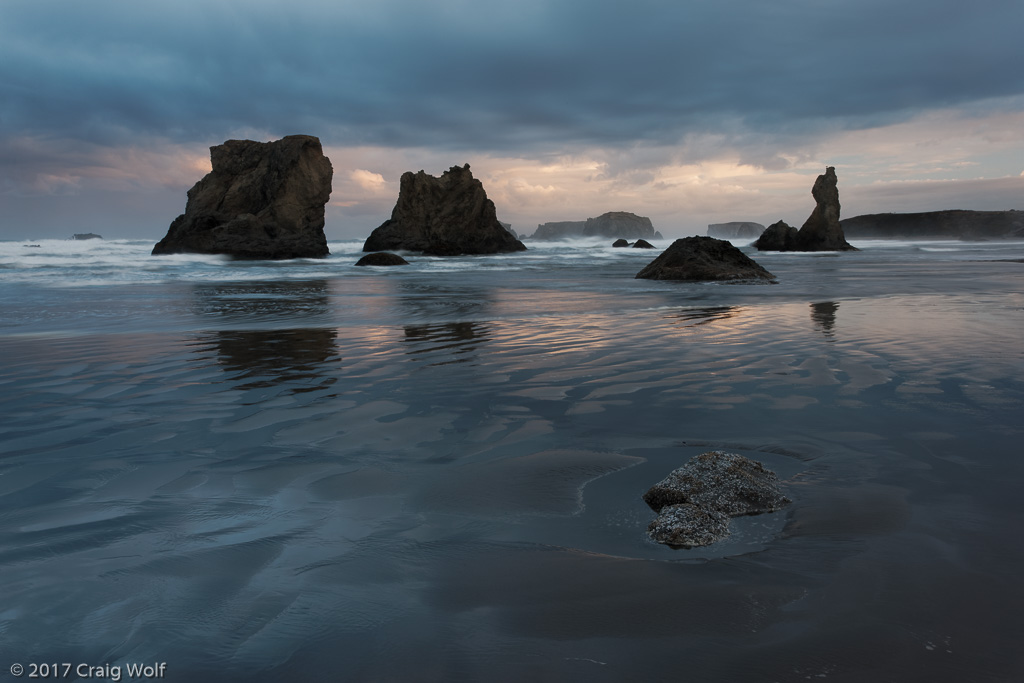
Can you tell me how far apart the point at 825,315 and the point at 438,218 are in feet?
154

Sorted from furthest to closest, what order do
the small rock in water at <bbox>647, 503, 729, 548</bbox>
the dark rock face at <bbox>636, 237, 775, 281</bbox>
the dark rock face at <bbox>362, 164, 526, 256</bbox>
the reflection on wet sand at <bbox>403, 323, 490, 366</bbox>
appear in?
the dark rock face at <bbox>362, 164, 526, 256</bbox> → the dark rock face at <bbox>636, 237, 775, 281</bbox> → the reflection on wet sand at <bbox>403, 323, 490, 366</bbox> → the small rock in water at <bbox>647, 503, 729, 548</bbox>

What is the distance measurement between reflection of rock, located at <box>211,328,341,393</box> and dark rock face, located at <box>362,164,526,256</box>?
1759 inches

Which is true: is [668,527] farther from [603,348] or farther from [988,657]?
[603,348]

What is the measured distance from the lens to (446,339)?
7.49m

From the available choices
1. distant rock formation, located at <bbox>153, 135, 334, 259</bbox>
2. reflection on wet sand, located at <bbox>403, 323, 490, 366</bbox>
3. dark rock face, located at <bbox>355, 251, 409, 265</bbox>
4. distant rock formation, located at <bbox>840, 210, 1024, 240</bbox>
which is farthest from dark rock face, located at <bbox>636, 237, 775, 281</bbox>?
distant rock formation, located at <bbox>840, 210, 1024, 240</bbox>

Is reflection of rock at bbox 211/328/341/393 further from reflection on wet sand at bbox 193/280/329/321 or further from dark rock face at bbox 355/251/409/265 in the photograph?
dark rock face at bbox 355/251/409/265

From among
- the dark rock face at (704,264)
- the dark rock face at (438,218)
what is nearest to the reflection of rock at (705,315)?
the dark rock face at (704,264)

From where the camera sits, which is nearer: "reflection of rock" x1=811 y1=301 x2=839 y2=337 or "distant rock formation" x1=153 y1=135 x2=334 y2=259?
"reflection of rock" x1=811 y1=301 x2=839 y2=337

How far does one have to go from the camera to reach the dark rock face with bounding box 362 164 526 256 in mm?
52531

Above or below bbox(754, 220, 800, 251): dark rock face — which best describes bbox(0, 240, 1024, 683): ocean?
below

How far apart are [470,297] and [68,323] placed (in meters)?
7.37

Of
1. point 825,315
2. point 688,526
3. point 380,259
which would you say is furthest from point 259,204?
point 688,526

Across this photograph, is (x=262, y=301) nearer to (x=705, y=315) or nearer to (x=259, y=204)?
(x=705, y=315)

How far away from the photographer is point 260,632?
186 cm
